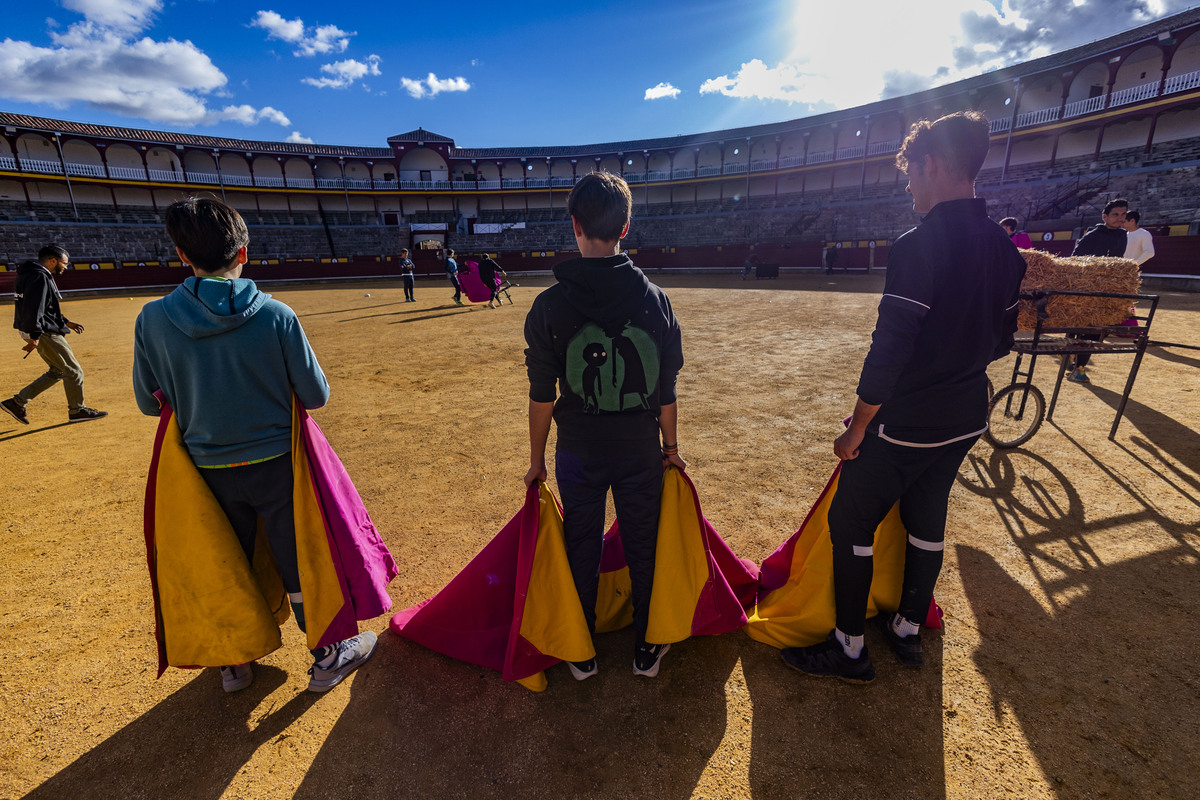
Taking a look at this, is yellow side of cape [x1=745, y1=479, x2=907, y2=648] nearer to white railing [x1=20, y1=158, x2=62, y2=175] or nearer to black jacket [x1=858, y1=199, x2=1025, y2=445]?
black jacket [x1=858, y1=199, x2=1025, y2=445]

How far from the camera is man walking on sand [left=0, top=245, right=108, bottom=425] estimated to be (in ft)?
14.8

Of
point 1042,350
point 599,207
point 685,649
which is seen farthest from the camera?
point 1042,350

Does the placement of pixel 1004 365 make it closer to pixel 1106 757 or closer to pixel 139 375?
pixel 1106 757

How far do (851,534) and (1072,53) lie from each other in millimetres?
31065

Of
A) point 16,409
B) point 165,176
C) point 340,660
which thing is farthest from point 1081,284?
point 165,176

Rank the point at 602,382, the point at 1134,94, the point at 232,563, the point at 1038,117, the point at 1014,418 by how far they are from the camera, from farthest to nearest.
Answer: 1. the point at 1038,117
2. the point at 1134,94
3. the point at 1014,418
4. the point at 232,563
5. the point at 602,382

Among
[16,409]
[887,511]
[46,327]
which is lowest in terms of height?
[16,409]

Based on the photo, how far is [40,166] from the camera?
2662cm

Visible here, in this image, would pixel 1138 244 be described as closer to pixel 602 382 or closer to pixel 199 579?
pixel 602 382

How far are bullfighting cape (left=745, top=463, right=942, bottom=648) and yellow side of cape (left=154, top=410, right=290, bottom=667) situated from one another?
1880mm

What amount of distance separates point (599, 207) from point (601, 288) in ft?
0.76

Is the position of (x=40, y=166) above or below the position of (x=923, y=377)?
above

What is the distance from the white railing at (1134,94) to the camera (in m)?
19.7

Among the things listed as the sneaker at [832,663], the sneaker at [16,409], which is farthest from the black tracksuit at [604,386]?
the sneaker at [16,409]
